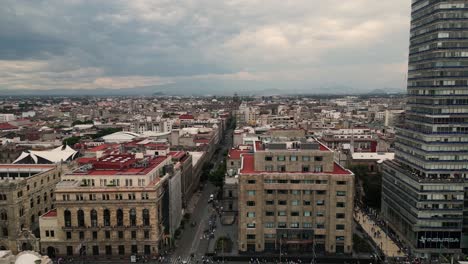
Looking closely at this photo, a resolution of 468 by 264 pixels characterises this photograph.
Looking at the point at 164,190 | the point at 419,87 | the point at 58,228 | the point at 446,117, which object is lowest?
the point at 58,228

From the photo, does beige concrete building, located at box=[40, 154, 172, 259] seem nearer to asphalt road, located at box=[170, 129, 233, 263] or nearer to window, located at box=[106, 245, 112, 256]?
window, located at box=[106, 245, 112, 256]

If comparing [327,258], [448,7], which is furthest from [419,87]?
[327,258]

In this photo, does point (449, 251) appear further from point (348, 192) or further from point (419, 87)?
point (419, 87)

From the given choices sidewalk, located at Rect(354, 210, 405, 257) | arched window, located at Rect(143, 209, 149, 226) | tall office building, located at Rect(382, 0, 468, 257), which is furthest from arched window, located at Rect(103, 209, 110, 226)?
tall office building, located at Rect(382, 0, 468, 257)

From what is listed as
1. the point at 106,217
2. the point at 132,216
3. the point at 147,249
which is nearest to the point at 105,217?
the point at 106,217

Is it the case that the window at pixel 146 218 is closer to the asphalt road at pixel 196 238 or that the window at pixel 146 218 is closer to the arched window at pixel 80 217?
the asphalt road at pixel 196 238

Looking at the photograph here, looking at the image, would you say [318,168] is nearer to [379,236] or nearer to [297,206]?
[297,206]

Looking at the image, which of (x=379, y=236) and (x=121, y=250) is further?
(x=379, y=236)
